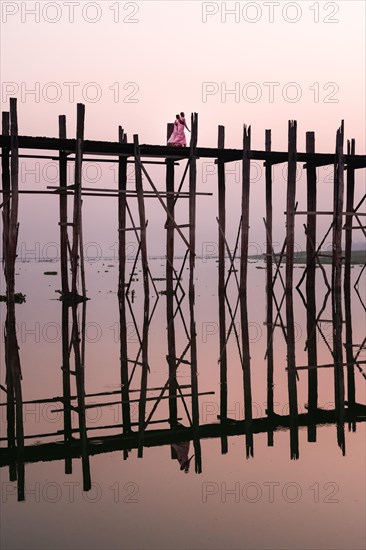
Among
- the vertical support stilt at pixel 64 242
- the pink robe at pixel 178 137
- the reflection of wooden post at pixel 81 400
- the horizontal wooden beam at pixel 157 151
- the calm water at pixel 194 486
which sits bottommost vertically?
the calm water at pixel 194 486

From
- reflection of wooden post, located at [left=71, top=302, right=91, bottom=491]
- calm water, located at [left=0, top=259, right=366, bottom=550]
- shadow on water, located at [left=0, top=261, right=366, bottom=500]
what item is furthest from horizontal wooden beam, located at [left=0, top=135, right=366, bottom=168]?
calm water, located at [left=0, top=259, right=366, bottom=550]

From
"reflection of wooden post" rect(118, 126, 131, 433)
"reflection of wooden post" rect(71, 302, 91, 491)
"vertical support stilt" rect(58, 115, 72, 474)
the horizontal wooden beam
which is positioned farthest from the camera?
the horizontal wooden beam

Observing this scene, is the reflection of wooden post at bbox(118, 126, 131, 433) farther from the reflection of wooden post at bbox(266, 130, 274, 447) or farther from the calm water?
the reflection of wooden post at bbox(266, 130, 274, 447)

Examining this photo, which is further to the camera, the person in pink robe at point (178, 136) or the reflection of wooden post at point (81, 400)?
the person in pink robe at point (178, 136)

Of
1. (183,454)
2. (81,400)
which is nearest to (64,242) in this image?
(81,400)

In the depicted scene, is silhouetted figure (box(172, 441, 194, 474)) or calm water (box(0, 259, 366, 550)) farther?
silhouetted figure (box(172, 441, 194, 474))

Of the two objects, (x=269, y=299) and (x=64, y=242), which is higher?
(x=64, y=242)

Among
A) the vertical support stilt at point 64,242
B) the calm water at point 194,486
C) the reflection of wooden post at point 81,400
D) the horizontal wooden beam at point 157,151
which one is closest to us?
the calm water at point 194,486

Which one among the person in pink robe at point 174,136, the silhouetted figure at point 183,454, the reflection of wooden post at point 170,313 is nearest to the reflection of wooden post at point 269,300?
the silhouetted figure at point 183,454

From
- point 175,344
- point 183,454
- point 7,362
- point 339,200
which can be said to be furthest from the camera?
point 339,200

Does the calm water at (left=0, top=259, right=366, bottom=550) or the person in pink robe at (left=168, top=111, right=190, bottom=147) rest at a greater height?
the person in pink robe at (left=168, top=111, right=190, bottom=147)

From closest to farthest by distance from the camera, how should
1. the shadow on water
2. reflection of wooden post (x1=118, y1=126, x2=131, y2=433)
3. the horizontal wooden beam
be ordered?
the shadow on water → reflection of wooden post (x1=118, y1=126, x2=131, y2=433) → the horizontal wooden beam

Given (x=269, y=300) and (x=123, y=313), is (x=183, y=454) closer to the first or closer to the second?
(x=123, y=313)

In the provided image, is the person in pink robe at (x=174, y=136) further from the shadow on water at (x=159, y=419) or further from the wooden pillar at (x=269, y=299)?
the shadow on water at (x=159, y=419)
